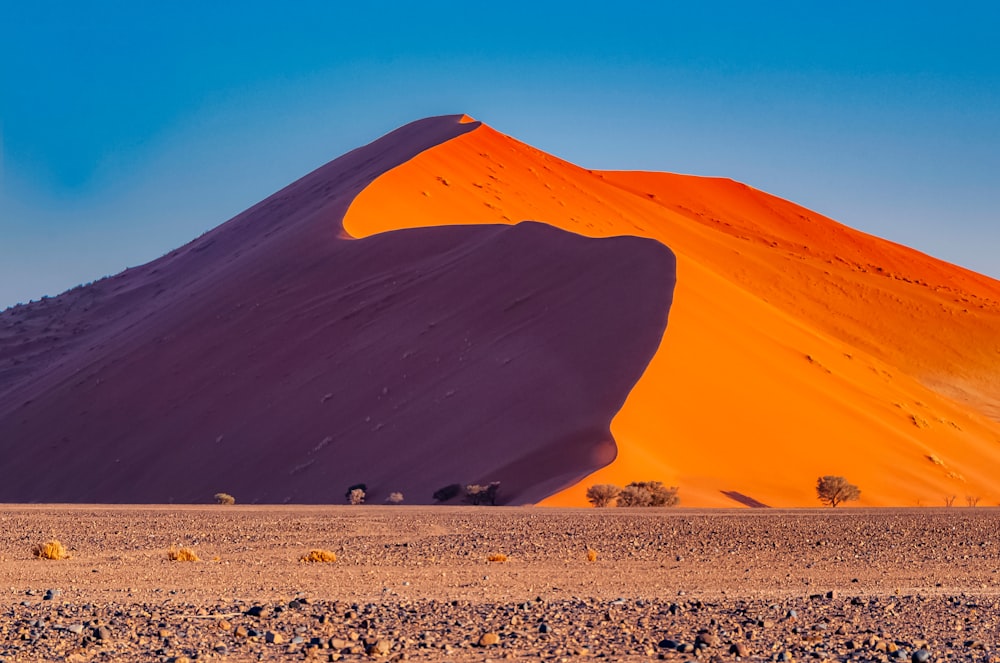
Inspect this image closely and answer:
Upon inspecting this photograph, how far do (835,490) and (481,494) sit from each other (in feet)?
22.7

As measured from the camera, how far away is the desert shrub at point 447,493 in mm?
25516

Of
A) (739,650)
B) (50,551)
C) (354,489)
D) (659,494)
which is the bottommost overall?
(659,494)

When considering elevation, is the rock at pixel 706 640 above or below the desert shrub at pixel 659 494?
above

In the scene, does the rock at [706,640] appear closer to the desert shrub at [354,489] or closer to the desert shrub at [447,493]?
the desert shrub at [447,493]

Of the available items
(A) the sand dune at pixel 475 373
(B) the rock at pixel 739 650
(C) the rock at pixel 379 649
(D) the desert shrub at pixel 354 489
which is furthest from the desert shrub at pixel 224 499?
(B) the rock at pixel 739 650

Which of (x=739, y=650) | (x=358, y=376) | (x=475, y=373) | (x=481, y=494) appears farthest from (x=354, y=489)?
(x=739, y=650)

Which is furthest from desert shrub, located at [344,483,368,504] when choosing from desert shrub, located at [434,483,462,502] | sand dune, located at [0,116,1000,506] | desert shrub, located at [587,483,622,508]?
desert shrub, located at [587,483,622,508]

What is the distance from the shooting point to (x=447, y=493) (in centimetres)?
2569

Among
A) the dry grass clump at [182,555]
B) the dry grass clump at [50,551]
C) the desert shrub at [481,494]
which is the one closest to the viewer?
the dry grass clump at [182,555]

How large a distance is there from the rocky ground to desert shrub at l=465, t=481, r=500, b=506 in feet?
13.2

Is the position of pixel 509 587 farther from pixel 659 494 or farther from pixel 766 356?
pixel 766 356

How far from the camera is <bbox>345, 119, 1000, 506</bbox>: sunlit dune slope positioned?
27688mm

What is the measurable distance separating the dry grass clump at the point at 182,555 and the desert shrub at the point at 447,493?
1130 centimetres

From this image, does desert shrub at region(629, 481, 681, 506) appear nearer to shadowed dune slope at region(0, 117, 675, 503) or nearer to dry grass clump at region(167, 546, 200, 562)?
shadowed dune slope at region(0, 117, 675, 503)
